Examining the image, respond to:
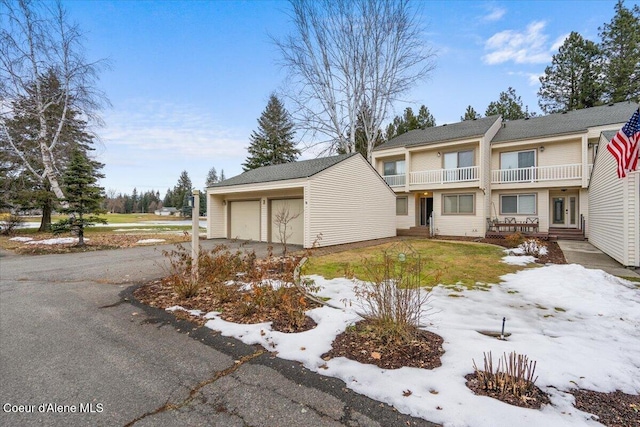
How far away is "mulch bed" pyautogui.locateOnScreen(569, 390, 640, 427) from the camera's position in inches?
84.3

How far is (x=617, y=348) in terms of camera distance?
11.0ft

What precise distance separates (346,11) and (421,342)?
78.1ft

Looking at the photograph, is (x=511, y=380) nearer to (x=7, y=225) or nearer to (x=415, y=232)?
(x=415, y=232)

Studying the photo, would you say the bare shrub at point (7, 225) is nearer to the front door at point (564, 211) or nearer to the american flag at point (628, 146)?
the american flag at point (628, 146)

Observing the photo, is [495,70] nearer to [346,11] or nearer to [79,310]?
[346,11]

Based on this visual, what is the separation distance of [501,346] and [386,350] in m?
1.37

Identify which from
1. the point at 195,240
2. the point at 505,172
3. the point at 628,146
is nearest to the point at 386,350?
the point at 195,240

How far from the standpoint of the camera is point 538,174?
1570 cm

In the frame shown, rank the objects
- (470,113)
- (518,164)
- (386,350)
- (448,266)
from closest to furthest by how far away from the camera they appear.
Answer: (386,350)
(448,266)
(518,164)
(470,113)

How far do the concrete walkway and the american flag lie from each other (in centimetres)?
249

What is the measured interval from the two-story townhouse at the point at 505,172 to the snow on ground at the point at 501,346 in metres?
11.0

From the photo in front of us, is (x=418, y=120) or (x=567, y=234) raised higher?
(x=418, y=120)

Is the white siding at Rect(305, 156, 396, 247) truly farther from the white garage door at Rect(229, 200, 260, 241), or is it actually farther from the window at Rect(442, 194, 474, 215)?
the white garage door at Rect(229, 200, 260, 241)

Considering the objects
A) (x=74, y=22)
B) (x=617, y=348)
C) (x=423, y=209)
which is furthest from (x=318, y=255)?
(x=74, y=22)
